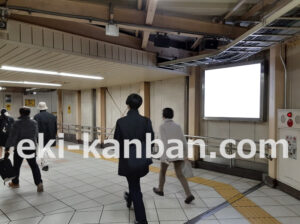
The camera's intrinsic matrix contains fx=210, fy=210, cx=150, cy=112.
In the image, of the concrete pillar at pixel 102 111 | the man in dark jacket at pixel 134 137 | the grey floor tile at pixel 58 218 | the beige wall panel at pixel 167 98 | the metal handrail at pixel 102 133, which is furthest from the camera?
the concrete pillar at pixel 102 111

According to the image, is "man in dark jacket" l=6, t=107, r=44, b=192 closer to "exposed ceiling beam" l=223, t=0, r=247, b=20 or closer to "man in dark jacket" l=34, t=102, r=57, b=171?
"man in dark jacket" l=34, t=102, r=57, b=171

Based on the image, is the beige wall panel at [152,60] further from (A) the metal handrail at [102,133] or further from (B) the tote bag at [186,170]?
(B) the tote bag at [186,170]

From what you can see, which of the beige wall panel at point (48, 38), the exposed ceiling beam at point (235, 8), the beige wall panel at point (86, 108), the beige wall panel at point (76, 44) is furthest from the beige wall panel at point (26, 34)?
the beige wall panel at point (86, 108)

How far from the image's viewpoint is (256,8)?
323 cm

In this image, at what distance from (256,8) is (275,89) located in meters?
1.60

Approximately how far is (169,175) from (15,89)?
10298 millimetres

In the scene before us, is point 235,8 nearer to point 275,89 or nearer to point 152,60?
point 275,89

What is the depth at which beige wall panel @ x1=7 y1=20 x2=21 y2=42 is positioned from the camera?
2.91m

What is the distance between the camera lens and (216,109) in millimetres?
5258

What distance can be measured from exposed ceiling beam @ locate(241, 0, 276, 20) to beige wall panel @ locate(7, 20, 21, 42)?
11.5 ft

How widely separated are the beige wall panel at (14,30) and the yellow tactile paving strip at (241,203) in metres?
4.15

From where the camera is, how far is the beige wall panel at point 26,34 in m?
3.02

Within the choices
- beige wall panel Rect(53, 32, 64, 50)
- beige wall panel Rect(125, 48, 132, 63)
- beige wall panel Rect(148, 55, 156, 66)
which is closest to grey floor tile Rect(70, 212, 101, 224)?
beige wall panel Rect(53, 32, 64, 50)

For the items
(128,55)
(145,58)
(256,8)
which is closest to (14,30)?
(128,55)
